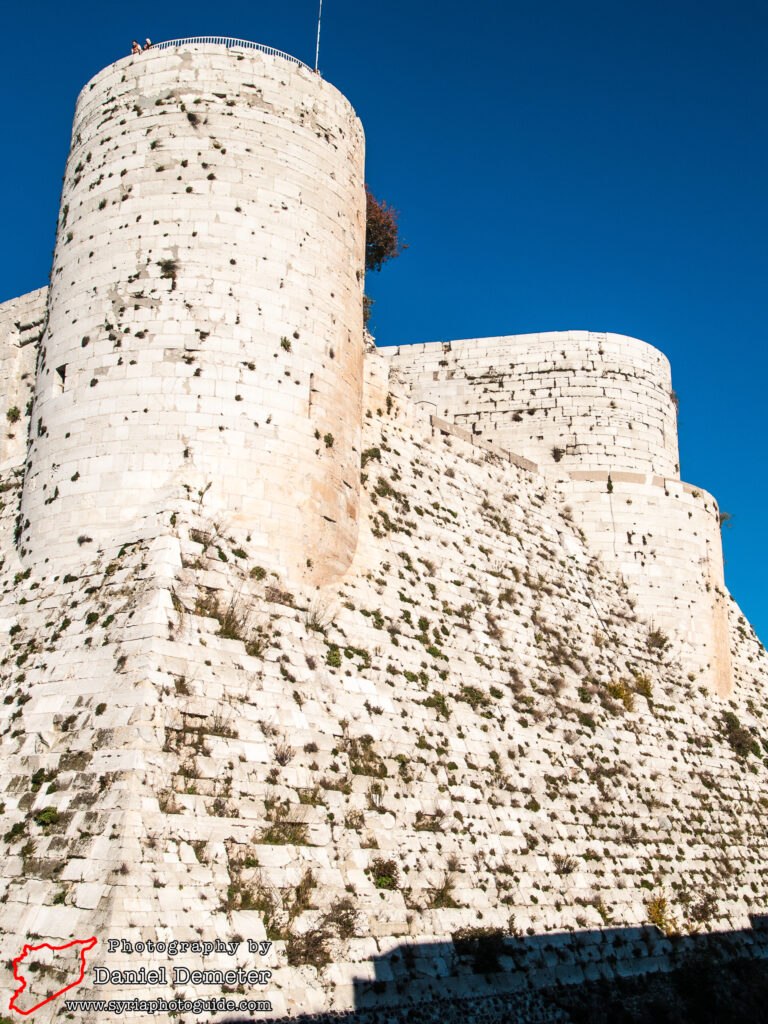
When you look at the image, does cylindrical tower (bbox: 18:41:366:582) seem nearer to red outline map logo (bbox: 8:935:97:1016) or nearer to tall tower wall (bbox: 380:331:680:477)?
red outline map logo (bbox: 8:935:97:1016)

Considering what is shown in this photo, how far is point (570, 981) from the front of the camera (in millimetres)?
11891

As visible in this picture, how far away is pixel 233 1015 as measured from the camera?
820 cm

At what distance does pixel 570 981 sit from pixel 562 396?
1434 cm

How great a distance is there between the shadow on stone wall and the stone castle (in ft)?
0.19

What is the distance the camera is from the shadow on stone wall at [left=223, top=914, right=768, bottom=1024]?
32.0 feet

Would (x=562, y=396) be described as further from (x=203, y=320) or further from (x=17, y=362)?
(x=203, y=320)

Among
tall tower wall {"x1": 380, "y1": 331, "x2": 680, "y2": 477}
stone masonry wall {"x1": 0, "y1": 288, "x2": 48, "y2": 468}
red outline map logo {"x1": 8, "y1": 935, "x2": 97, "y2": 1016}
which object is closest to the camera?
red outline map logo {"x1": 8, "y1": 935, "x2": 97, "y2": 1016}

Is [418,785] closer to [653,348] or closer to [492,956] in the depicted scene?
[492,956]

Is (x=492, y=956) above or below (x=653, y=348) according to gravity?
below

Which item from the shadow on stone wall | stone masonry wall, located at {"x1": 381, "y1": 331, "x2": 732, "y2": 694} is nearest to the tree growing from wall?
stone masonry wall, located at {"x1": 381, "y1": 331, "x2": 732, "y2": 694}

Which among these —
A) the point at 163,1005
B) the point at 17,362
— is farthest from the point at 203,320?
the point at 163,1005

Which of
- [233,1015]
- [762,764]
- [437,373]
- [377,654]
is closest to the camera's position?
[233,1015]

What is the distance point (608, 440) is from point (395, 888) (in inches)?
568

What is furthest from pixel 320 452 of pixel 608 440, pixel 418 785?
pixel 608 440
